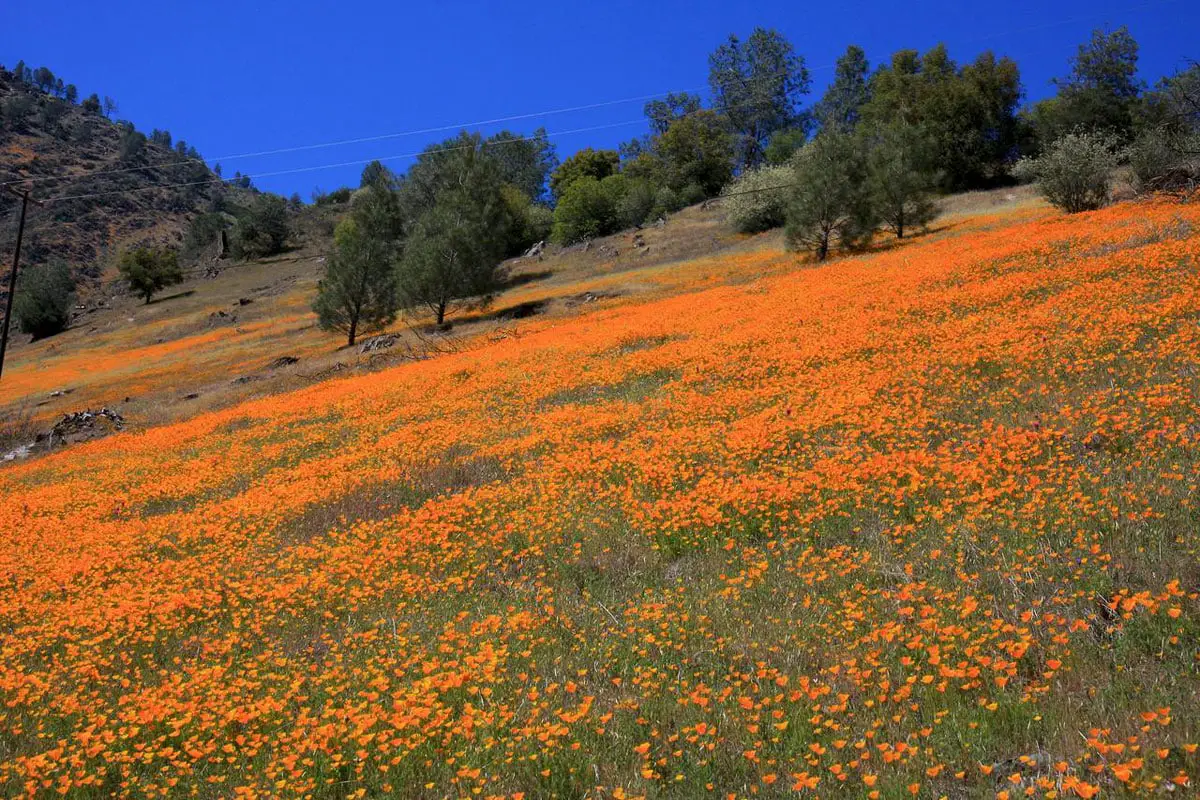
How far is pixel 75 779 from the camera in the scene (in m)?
6.57

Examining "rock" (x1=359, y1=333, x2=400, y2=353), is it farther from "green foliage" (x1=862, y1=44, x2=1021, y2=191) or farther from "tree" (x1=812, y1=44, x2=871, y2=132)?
"tree" (x1=812, y1=44, x2=871, y2=132)

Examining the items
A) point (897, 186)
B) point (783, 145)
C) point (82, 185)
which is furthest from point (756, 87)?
point (82, 185)

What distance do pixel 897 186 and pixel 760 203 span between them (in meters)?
22.1

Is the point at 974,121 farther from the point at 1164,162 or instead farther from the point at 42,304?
the point at 42,304

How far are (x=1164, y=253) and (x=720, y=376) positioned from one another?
11.1m

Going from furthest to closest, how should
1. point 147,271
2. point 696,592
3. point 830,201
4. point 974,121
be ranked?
point 147,271 < point 974,121 < point 830,201 < point 696,592

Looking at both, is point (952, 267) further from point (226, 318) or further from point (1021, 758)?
point (226, 318)

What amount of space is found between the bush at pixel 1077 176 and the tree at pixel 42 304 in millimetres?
100672

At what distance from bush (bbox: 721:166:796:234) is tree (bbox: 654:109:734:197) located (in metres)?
25.5

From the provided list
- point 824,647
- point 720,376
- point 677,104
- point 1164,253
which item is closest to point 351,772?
point 824,647

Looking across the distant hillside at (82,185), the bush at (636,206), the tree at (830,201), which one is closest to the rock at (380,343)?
the tree at (830,201)

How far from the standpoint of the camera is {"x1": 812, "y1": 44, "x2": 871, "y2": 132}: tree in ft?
366

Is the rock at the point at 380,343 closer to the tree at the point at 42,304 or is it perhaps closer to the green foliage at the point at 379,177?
the green foliage at the point at 379,177

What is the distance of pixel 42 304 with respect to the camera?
9262 centimetres
